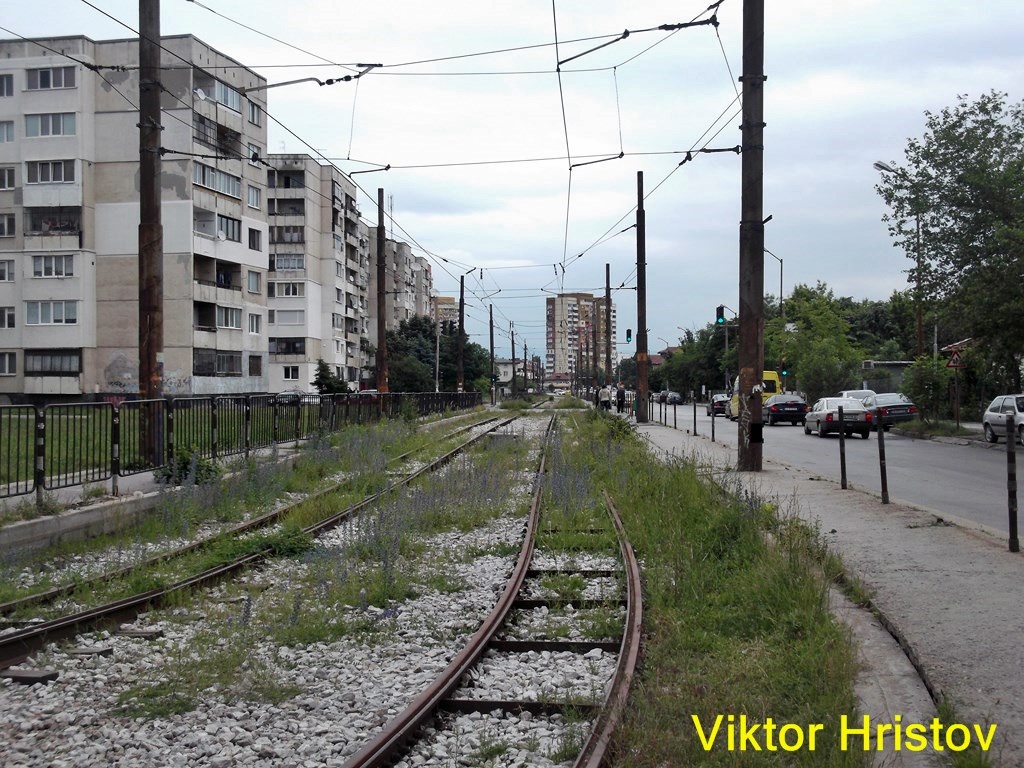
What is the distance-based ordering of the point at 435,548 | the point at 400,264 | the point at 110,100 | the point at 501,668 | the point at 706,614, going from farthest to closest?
the point at 400,264 → the point at 110,100 → the point at 435,548 → the point at 706,614 → the point at 501,668

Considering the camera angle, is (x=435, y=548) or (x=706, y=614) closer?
(x=706, y=614)

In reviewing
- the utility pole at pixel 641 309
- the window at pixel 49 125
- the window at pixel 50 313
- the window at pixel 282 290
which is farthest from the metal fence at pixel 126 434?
the window at pixel 282 290

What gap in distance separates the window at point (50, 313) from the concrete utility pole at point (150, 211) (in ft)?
133

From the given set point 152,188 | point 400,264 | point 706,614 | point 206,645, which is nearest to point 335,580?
point 206,645

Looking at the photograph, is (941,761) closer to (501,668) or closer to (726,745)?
(726,745)

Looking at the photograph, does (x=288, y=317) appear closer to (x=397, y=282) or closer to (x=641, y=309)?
(x=397, y=282)

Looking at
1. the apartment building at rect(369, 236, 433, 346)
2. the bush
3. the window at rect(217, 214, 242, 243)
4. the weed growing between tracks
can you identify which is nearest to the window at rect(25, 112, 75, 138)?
the window at rect(217, 214, 242, 243)

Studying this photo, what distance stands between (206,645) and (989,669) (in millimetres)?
4786

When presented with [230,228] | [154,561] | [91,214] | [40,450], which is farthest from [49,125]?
[154,561]

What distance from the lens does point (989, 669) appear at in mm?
5195

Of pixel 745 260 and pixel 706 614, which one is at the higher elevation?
pixel 745 260

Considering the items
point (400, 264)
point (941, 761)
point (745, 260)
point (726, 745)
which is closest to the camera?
point (941, 761)

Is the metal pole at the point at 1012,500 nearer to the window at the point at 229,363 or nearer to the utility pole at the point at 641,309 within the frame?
the utility pole at the point at 641,309

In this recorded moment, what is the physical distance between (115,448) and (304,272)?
207ft
